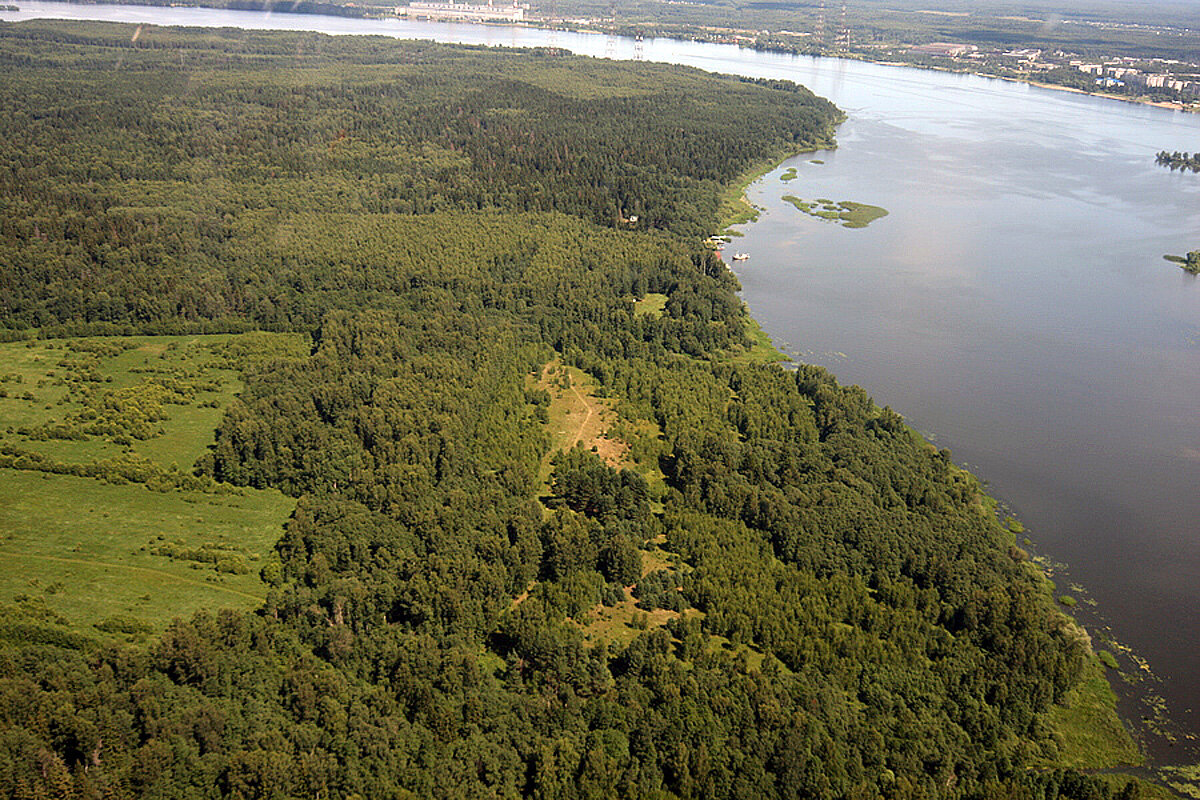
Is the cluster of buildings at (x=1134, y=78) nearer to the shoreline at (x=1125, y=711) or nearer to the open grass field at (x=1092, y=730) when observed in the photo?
the shoreline at (x=1125, y=711)

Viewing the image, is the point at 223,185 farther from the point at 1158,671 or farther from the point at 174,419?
the point at 1158,671

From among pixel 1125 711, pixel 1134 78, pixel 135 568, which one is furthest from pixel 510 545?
pixel 1134 78

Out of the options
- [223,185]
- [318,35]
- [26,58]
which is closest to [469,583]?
[223,185]

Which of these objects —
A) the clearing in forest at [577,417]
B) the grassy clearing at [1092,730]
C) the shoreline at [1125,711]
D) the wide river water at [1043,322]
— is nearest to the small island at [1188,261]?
the wide river water at [1043,322]

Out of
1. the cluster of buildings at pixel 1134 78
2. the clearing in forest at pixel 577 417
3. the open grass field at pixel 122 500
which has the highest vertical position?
the cluster of buildings at pixel 1134 78

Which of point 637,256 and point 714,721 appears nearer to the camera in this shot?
point 714,721

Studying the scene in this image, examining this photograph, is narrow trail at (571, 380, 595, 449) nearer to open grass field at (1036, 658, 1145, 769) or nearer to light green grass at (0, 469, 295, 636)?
light green grass at (0, 469, 295, 636)
